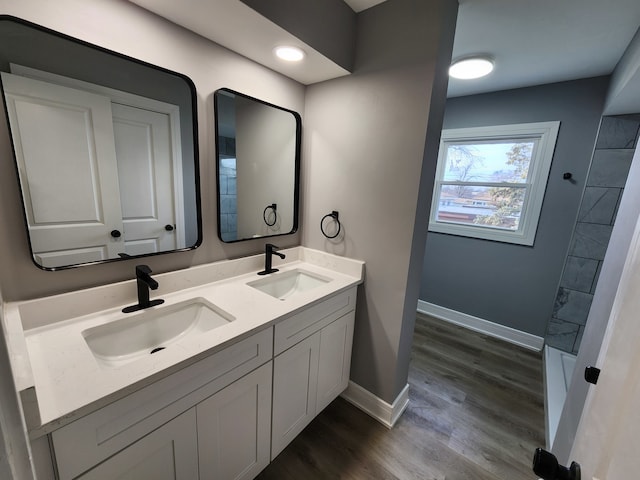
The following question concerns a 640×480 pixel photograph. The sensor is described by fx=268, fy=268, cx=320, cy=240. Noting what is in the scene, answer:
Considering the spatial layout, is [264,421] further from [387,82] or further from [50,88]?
[387,82]

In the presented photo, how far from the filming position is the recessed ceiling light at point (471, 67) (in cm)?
188

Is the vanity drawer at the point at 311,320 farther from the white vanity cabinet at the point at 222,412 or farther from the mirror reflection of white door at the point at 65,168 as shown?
the mirror reflection of white door at the point at 65,168

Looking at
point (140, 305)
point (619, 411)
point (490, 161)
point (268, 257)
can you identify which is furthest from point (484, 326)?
point (140, 305)

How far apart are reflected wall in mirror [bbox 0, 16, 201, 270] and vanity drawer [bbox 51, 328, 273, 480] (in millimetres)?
646

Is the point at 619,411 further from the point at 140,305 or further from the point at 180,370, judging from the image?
the point at 140,305

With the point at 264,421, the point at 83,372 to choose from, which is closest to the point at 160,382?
the point at 83,372

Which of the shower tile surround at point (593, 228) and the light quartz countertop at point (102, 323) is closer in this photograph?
the light quartz countertop at point (102, 323)

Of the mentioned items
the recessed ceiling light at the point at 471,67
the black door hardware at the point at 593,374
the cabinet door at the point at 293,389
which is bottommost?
the cabinet door at the point at 293,389

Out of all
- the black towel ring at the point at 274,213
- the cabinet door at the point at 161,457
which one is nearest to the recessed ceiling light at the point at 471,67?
the black towel ring at the point at 274,213

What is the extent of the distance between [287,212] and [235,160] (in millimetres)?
522

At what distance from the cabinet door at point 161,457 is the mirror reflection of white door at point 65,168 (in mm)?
739

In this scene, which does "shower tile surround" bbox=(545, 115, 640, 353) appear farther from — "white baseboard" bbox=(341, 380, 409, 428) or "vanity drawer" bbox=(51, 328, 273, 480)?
"vanity drawer" bbox=(51, 328, 273, 480)

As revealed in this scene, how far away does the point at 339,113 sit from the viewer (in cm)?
169

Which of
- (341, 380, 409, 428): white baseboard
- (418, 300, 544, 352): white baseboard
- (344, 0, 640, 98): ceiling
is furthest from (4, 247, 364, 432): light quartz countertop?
(418, 300, 544, 352): white baseboard
